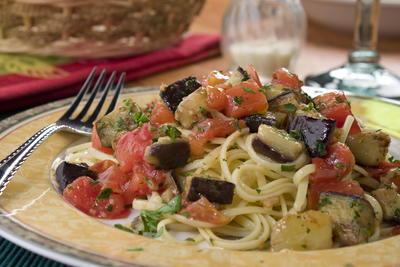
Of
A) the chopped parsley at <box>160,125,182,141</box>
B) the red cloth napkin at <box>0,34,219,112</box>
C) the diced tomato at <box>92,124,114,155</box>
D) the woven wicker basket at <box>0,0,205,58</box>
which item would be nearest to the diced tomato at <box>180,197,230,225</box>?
the chopped parsley at <box>160,125,182,141</box>

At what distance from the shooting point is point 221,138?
382 centimetres

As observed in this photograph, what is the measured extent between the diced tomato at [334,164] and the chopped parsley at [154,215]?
2.47 ft

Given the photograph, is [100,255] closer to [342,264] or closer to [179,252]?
[179,252]

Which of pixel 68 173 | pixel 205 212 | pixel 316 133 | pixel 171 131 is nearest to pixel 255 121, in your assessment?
pixel 316 133

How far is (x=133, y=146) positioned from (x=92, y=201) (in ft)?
1.41

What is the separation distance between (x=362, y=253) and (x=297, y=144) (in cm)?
87

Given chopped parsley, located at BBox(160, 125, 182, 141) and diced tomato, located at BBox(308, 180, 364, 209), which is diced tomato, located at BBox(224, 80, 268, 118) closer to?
chopped parsley, located at BBox(160, 125, 182, 141)

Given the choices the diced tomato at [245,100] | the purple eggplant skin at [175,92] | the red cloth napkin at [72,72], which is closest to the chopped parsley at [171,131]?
the purple eggplant skin at [175,92]

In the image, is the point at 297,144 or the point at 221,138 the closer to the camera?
the point at 297,144

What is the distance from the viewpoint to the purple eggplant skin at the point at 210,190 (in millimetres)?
3303

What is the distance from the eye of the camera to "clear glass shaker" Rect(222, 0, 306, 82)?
6953mm

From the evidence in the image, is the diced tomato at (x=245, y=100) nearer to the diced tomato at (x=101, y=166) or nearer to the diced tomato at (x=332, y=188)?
the diced tomato at (x=332, y=188)

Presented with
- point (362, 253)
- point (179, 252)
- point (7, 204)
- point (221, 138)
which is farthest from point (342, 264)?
point (7, 204)

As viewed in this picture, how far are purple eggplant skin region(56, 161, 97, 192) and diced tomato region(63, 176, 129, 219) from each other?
6cm
